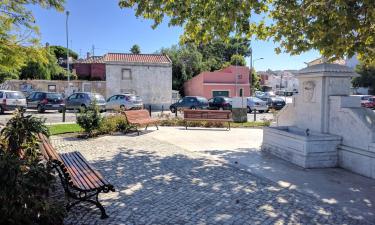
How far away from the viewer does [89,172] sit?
5594 mm

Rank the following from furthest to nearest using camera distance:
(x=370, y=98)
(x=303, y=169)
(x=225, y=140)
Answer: (x=370, y=98) → (x=225, y=140) → (x=303, y=169)

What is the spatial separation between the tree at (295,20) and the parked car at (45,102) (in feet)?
67.8

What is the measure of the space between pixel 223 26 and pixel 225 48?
66.4 metres

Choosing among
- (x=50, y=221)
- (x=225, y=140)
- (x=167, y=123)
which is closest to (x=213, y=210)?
(x=50, y=221)

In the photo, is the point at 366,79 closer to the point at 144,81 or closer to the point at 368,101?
the point at 368,101

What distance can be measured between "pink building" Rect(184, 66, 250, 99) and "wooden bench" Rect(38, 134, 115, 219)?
40.4 m

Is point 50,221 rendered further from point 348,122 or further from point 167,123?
point 167,123

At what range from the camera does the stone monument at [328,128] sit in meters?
7.96

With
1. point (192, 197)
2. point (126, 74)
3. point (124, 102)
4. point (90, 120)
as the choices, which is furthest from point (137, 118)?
point (126, 74)

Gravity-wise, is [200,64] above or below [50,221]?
above

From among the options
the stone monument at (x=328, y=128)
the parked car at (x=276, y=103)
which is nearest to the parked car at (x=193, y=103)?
the parked car at (x=276, y=103)

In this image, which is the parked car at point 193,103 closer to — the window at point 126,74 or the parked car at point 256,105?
the parked car at point 256,105

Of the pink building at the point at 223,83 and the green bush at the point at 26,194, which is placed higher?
the pink building at the point at 223,83

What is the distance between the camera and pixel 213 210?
554 cm
